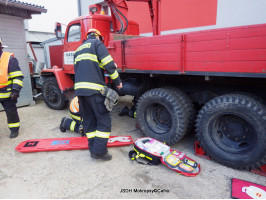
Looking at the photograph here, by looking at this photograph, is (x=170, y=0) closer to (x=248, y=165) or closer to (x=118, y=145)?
(x=118, y=145)

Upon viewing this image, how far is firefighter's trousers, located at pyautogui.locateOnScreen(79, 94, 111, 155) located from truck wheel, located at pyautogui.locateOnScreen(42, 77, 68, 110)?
286cm

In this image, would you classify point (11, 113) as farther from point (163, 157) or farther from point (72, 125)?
point (163, 157)

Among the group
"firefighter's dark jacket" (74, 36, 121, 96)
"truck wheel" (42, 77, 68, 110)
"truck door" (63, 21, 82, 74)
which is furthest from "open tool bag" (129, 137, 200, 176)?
"truck wheel" (42, 77, 68, 110)

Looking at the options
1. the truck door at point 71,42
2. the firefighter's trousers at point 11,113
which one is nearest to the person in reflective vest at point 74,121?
the firefighter's trousers at point 11,113

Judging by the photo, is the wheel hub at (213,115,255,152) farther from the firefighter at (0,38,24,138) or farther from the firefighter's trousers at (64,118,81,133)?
the firefighter at (0,38,24,138)

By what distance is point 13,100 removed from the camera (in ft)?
12.4

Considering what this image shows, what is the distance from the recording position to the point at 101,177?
100 inches

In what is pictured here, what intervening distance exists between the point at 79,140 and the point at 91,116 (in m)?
0.85

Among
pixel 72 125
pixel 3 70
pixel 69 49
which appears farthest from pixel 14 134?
pixel 69 49

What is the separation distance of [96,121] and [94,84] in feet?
2.11

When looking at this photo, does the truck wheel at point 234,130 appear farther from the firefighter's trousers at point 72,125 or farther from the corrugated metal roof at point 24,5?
the corrugated metal roof at point 24,5

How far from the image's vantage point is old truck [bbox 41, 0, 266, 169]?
93.0 inches

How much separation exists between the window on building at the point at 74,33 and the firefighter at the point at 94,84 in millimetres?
2077

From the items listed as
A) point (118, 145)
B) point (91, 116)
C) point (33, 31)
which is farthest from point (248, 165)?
point (33, 31)
